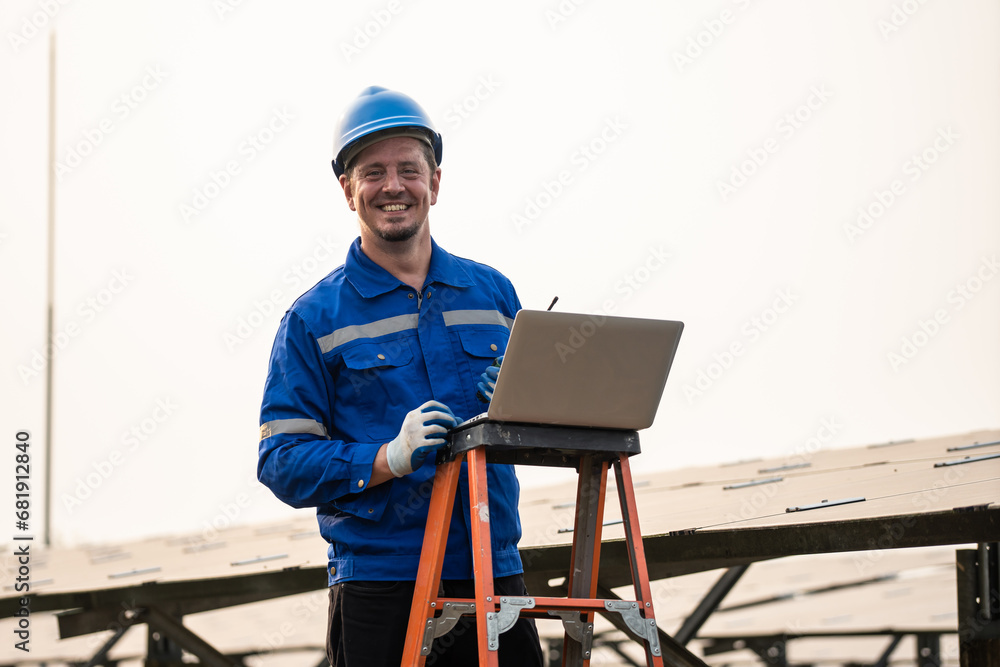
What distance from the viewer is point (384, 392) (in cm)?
288

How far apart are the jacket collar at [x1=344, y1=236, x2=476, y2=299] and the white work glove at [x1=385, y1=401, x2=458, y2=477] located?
571 millimetres

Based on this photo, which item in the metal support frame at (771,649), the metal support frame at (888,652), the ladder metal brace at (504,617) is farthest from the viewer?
the metal support frame at (771,649)

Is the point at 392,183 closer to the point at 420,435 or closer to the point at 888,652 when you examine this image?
the point at 420,435

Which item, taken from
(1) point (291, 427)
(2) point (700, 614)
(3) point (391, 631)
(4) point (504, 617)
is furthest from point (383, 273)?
(2) point (700, 614)

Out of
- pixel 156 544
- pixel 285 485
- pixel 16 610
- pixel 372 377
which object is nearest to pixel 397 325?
pixel 372 377

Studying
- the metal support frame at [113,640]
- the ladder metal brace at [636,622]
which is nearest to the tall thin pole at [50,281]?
the metal support frame at [113,640]

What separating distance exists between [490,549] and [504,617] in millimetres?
166

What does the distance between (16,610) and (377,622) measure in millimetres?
3647

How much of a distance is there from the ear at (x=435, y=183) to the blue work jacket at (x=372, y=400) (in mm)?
175

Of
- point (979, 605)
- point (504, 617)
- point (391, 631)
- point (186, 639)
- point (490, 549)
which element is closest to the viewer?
point (504, 617)

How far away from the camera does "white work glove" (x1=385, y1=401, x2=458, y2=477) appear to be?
248 cm

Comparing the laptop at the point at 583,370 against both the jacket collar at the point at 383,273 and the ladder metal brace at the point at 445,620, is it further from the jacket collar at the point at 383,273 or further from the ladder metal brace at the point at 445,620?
the jacket collar at the point at 383,273

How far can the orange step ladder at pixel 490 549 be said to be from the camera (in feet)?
7.69

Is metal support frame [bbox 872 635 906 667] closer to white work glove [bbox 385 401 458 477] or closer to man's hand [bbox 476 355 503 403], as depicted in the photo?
man's hand [bbox 476 355 503 403]
